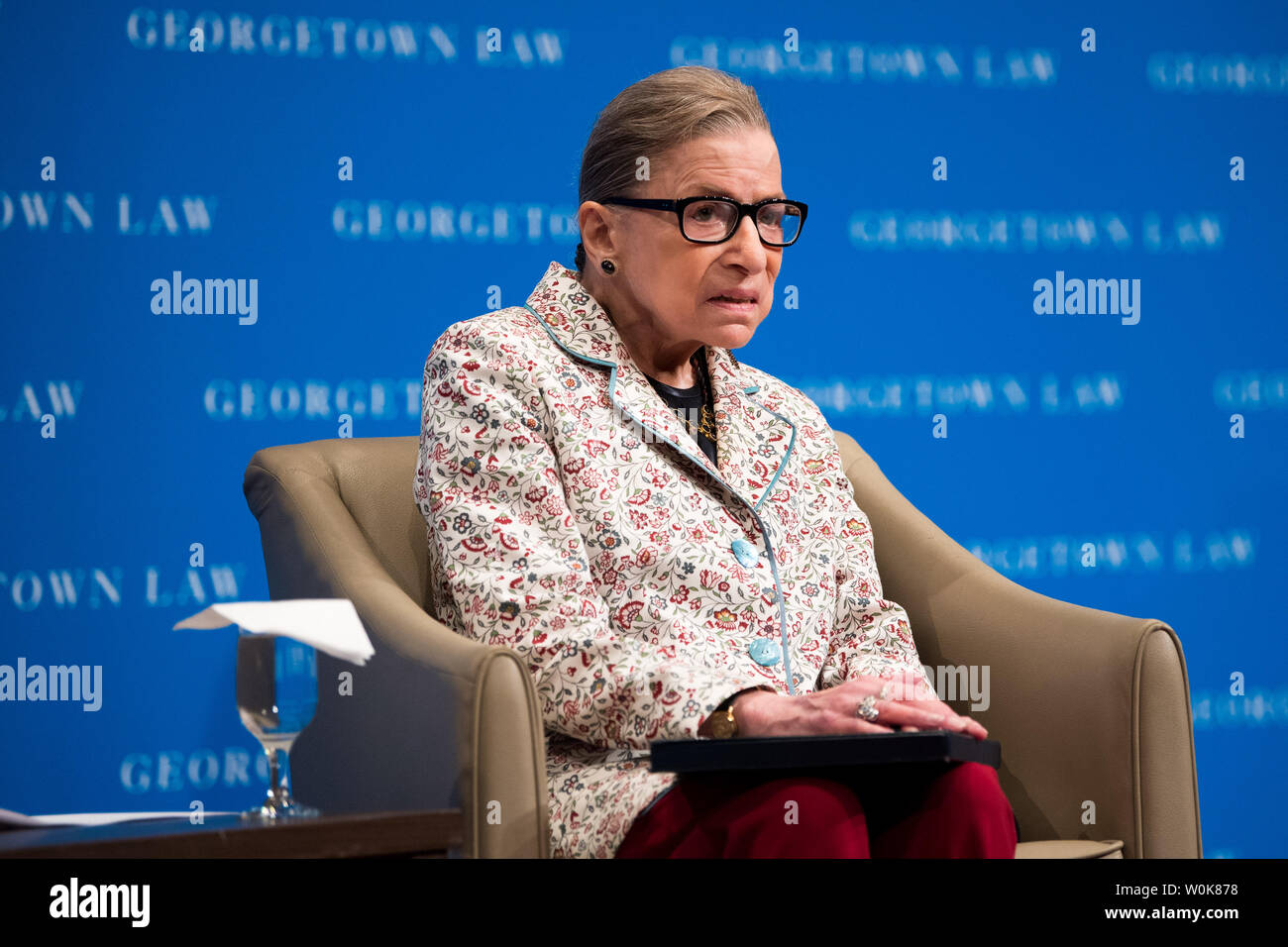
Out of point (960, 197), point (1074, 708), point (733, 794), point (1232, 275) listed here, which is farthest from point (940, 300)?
point (733, 794)

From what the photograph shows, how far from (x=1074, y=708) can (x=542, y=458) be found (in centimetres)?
76

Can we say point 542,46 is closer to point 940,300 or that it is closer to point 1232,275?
point 940,300

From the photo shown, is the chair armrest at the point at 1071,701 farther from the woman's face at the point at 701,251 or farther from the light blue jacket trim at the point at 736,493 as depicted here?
the woman's face at the point at 701,251

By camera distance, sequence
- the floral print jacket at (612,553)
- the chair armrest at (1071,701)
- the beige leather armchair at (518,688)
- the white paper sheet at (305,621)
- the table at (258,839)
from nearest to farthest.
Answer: the table at (258,839)
the white paper sheet at (305,621)
the beige leather armchair at (518,688)
the floral print jacket at (612,553)
the chair armrest at (1071,701)

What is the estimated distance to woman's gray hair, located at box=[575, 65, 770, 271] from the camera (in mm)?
1872

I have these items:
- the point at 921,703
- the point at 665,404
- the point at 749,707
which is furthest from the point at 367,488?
the point at 921,703

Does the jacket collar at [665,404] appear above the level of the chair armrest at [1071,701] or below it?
above

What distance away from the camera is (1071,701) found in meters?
1.80

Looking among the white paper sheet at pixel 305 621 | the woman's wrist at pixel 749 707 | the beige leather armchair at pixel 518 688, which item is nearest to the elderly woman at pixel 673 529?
the woman's wrist at pixel 749 707

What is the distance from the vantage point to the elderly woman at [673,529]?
Answer: 4.82ft

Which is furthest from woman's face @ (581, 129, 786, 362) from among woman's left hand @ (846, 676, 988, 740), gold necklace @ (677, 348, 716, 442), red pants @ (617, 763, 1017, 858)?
red pants @ (617, 763, 1017, 858)

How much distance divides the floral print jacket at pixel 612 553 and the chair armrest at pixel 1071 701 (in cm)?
12

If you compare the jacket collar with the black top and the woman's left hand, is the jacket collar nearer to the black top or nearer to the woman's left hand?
the black top

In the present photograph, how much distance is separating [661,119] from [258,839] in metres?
1.15
